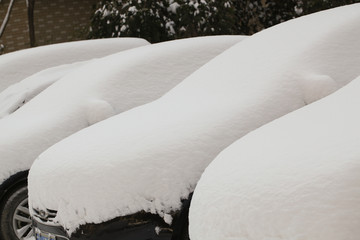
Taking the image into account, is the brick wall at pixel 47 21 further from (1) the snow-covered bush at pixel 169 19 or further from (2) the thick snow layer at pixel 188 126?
(2) the thick snow layer at pixel 188 126

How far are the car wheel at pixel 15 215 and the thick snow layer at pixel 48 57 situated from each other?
10.4 ft

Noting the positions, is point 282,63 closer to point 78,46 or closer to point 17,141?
point 17,141

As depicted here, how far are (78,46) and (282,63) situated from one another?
4463 millimetres

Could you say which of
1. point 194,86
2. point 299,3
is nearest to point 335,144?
point 194,86

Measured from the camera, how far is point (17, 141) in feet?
16.7

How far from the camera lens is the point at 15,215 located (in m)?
5.07

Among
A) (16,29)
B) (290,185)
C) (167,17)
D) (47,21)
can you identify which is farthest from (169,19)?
(290,185)

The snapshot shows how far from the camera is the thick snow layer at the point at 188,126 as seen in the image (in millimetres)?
3436

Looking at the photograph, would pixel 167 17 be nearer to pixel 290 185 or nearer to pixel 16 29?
pixel 16 29

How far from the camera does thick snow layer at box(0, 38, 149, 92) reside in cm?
804

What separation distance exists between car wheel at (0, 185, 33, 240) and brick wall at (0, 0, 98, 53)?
46.9ft

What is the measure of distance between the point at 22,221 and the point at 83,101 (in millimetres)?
1047

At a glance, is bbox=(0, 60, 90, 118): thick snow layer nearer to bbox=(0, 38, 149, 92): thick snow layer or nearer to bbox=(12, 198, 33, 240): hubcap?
bbox=(0, 38, 149, 92): thick snow layer

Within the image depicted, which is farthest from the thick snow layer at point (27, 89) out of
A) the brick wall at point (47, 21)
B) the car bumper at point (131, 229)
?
the brick wall at point (47, 21)
